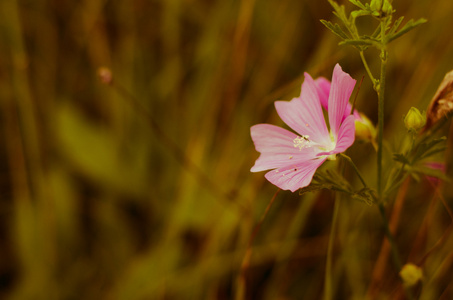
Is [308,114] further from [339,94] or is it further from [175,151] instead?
[175,151]

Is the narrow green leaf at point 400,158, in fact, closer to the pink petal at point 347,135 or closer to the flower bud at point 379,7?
the pink petal at point 347,135

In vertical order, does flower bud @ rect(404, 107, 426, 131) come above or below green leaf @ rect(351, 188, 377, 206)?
above

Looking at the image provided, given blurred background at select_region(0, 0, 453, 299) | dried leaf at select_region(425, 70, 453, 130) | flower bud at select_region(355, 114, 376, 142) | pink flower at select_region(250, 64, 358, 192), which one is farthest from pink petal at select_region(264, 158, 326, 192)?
blurred background at select_region(0, 0, 453, 299)

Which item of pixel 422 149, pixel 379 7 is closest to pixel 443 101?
pixel 422 149

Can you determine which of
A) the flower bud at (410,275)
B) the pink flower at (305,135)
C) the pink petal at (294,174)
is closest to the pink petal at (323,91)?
the pink flower at (305,135)

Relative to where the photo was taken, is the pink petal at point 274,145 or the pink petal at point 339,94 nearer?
the pink petal at point 339,94

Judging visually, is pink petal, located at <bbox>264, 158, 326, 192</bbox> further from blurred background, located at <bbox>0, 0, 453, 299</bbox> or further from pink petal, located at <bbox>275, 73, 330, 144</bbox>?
blurred background, located at <bbox>0, 0, 453, 299</bbox>

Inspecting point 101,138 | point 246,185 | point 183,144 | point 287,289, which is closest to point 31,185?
point 101,138
